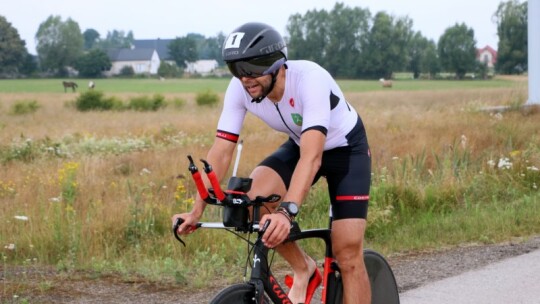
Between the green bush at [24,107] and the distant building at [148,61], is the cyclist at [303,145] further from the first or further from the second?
the distant building at [148,61]

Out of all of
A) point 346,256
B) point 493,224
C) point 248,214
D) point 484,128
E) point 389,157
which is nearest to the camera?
point 248,214

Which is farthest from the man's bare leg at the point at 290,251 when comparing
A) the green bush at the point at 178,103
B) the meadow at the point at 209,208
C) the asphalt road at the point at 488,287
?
the green bush at the point at 178,103

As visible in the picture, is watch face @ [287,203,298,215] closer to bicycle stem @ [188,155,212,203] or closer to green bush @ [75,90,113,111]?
bicycle stem @ [188,155,212,203]

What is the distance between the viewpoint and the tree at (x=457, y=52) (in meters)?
108

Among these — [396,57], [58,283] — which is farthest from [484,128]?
[396,57]

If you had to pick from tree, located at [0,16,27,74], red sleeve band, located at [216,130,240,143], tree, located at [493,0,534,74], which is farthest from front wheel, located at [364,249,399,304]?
tree, located at [493,0,534,74]

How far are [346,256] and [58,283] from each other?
3.03 metres

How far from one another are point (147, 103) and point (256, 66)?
45334 millimetres

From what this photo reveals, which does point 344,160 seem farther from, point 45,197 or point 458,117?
point 458,117

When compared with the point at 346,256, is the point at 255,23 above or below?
above

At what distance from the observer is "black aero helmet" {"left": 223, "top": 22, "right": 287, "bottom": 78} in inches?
152

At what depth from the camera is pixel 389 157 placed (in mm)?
13594

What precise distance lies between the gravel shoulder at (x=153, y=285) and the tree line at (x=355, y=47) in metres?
55.4

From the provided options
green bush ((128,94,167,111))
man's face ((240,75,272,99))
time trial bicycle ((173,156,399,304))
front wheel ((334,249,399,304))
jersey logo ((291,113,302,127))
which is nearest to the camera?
time trial bicycle ((173,156,399,304))
